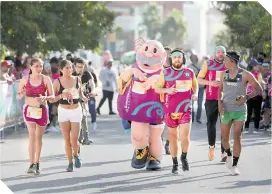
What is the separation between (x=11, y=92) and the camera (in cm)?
2030

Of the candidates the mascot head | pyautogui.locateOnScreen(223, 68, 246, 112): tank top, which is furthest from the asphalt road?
the mascot head

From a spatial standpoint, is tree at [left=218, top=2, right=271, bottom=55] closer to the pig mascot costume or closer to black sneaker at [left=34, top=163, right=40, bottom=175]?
the pig mascot costume

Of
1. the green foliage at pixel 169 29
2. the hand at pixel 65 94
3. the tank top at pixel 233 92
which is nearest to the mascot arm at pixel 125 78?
the hand at pixel 65 94

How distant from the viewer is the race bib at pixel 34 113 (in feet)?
43.5

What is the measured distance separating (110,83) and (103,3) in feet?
30.3

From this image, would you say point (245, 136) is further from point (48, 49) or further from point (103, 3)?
point (103, 3)

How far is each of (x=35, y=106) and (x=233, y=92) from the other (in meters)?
2.91

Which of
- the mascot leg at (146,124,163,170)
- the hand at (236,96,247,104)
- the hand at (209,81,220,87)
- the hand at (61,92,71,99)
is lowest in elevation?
the mascot leg at (146,124,163,170)

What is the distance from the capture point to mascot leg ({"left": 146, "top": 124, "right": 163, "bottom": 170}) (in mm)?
13312

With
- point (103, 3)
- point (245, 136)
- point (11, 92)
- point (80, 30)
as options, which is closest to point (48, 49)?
point (80, 30)

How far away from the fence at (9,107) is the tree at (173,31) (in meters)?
89.4

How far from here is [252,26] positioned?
87.7 ft

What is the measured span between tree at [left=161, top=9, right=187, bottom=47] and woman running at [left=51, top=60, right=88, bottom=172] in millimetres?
96725

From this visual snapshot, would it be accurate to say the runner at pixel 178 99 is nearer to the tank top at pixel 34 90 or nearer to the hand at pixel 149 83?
the hand at pixel 149 83
